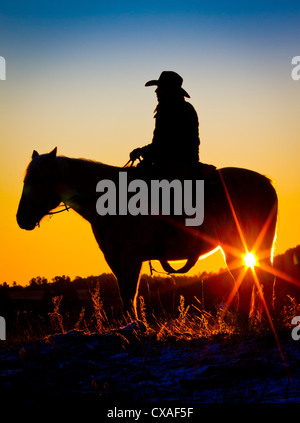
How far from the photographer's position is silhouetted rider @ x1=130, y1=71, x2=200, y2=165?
1023 centimetres

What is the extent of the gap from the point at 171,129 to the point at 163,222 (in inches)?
65.3

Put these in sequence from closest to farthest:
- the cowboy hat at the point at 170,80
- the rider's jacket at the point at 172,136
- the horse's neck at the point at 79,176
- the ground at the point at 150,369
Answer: the ground at the point at 150,369, the horse's neck at the point at 79,176, the rider's jacket at the point at 172,136, the cowboy hat at the point at 170,80

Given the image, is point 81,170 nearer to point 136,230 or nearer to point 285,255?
point 136,230

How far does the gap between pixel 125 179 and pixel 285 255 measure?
64.9 ft

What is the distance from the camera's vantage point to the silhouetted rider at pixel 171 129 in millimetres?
10227

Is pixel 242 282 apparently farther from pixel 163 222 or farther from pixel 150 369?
pixel 150 369

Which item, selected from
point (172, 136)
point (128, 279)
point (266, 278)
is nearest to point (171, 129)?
point (172, 136)

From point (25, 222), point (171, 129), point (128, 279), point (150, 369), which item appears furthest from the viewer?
point (171, 129)

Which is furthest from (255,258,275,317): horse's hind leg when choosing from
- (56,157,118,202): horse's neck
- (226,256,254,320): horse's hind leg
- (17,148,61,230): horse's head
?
(17,148,61,230): horse's head

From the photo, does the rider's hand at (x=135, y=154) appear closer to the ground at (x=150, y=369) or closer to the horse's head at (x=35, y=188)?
the horse's head at (x=35, y=188)

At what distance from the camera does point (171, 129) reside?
10258 mm

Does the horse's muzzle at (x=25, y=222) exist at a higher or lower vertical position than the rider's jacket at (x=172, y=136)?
lower

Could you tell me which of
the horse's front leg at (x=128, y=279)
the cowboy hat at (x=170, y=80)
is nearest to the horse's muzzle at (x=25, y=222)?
the horse's front leg at (x=128, y=279)

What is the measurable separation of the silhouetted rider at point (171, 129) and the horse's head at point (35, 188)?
1512mm
